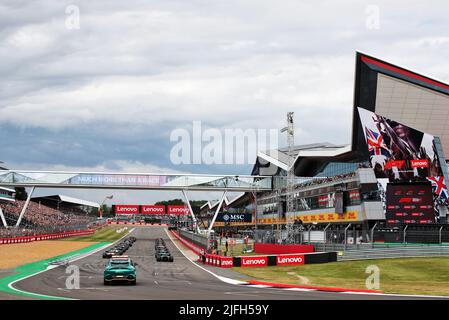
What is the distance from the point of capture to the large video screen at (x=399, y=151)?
65.6 metres

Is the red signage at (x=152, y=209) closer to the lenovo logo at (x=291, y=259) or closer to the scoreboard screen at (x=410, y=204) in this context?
the scoreboard screen at (x=410, y=204)

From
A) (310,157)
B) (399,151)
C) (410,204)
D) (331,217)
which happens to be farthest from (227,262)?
(310,157)

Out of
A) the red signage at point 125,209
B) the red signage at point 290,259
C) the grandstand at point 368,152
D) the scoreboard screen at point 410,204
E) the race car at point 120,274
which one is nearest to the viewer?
the race car at point 120,274

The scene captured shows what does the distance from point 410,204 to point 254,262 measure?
22918mm

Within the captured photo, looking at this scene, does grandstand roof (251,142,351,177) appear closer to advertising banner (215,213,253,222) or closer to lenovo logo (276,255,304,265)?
advertising banner (215,213,253,222)

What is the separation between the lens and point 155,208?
370 feet

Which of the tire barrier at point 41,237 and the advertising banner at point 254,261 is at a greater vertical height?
the tire barrier at point 41,237

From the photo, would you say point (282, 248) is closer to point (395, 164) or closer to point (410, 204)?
point (410, 204)

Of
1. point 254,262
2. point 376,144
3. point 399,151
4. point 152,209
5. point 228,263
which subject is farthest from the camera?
point 152,209

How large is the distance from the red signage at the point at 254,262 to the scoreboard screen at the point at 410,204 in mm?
19842

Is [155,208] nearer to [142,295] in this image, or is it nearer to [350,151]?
[350,151]

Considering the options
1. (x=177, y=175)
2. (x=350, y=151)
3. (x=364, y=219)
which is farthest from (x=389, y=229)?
(x=177, y=175)

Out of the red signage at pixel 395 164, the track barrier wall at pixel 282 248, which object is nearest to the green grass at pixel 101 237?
the track barrier wall at pixel 282 248

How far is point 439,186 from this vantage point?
67.2m
